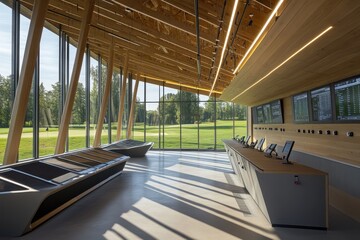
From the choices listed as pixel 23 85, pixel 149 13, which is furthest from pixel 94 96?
pixel 23 85

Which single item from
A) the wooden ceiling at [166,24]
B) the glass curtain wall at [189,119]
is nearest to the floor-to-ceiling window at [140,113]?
the glass curtain wall at [189,119]

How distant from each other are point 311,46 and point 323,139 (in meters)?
3.16

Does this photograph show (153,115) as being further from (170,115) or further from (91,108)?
(91,108)

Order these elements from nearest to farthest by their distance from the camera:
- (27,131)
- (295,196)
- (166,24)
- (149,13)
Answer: (295,196) < (149,13) < (27,131) < (166,24)

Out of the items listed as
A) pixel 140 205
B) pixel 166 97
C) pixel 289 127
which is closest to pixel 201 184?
pixel 140 205

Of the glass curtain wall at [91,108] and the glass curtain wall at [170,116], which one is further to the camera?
the glass curtain wall at [170,116]

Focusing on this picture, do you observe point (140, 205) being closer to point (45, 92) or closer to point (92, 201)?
point (92, 201)

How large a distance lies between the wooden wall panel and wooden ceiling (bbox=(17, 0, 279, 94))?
2.55 meters

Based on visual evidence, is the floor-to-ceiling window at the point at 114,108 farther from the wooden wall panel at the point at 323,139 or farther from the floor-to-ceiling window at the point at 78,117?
the wooden wall panel at the point at 323,139

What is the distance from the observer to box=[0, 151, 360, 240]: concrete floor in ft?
14.2

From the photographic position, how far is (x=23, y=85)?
5.73 meters

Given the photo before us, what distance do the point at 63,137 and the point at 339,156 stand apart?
5986 millimetres

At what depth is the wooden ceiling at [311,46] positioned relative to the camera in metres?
2.82

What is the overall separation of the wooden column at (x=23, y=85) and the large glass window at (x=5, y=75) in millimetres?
1510
